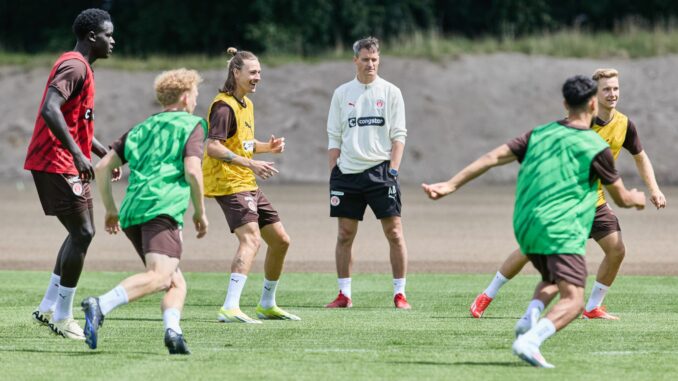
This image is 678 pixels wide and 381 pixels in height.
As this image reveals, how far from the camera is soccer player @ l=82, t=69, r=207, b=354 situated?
7.65 m

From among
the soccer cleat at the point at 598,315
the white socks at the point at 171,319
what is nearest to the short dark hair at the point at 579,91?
the white socks at the point at 171,319

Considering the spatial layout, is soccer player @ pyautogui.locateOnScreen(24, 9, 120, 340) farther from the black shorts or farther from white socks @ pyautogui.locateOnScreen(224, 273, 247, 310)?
the black shorts

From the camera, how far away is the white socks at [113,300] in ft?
24.6

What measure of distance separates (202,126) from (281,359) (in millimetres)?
1476

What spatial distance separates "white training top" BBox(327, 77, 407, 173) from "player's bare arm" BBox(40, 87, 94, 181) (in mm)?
3167

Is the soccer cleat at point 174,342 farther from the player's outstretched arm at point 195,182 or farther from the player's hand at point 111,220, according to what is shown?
the player's hand at point 111,220

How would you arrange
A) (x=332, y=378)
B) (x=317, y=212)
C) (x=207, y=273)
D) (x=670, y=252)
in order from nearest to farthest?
(x=332, y=378), (x=207, y=273), (x=670, y=252), (x=317, y=212)

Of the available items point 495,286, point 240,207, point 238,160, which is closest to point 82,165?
point 238,160

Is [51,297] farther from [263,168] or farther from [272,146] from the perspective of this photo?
[272,146]

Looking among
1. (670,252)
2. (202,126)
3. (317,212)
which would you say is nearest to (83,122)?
(202,126)

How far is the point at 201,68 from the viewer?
138 feet

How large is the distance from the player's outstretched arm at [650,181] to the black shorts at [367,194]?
206 cm

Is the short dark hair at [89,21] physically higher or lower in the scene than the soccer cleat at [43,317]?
higher

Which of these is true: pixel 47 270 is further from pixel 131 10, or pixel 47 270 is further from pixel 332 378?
pixel 131 10
